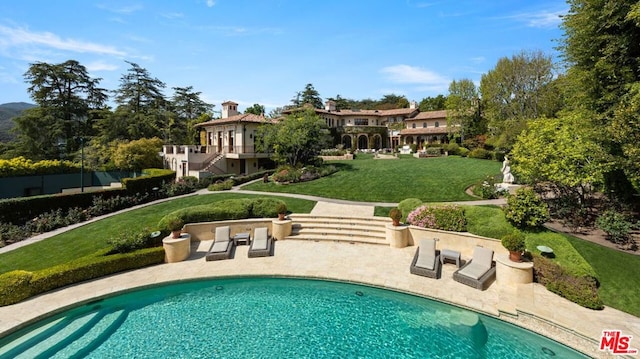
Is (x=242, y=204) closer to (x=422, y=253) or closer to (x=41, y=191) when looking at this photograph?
(x=422, y=253)

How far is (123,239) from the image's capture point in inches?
512

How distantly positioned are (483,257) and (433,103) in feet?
229

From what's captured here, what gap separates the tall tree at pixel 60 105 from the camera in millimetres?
38875

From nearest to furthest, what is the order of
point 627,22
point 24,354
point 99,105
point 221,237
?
point 24,354 < point 627,22 < point 221,237 < point 99,105

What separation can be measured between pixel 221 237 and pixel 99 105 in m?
46.6

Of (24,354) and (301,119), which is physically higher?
(301,119)

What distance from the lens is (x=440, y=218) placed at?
14.2m

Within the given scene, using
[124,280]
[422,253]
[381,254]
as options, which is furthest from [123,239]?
[422,253]

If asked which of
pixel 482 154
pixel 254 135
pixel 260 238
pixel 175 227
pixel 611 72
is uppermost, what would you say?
pixel 611 72

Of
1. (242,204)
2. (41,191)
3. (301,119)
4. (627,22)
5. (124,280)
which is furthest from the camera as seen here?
(301,119)

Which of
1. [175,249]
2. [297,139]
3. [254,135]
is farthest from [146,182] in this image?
[175,249]

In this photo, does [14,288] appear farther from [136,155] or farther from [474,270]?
[136,155]

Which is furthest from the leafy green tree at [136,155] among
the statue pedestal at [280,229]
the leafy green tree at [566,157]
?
the leafy green tree at [566,157]

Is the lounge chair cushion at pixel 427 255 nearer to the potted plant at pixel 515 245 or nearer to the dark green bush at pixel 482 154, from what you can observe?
the potted plant at pixel 515 245
